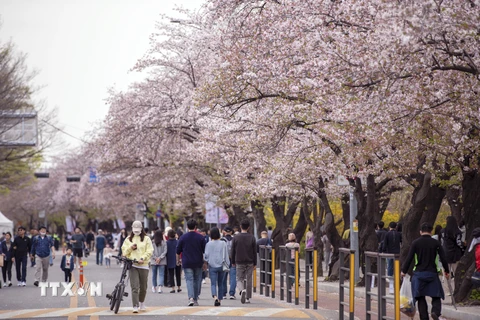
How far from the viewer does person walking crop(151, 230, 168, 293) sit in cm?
2430

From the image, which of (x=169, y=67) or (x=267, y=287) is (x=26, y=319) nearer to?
(x=267, y=287)

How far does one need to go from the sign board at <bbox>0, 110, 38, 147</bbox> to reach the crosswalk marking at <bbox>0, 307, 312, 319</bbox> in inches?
1208

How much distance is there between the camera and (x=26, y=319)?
15.9 meters

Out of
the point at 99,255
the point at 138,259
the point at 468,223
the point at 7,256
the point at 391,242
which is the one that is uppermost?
the point at 468,223

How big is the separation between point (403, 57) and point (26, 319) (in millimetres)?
7558

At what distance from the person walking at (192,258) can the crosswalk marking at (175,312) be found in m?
0.62

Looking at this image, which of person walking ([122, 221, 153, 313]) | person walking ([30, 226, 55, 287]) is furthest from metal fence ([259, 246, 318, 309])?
person walking ([30, 226, 55, 287])

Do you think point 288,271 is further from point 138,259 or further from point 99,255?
point 99,255

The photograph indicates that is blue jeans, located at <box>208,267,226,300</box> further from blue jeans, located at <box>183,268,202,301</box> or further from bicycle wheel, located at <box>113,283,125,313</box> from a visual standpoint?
bicycle wheel, located at <box>113,283,125,313</box>

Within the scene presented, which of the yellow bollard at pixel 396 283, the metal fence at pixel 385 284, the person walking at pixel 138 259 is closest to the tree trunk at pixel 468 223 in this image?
the metal fence at pixel 385 284

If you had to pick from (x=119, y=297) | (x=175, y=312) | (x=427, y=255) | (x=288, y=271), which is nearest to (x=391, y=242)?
(x=288, y=271)

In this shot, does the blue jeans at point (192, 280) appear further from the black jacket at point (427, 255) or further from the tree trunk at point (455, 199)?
the tree trunk at point (455, 199)

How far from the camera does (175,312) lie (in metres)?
17.2

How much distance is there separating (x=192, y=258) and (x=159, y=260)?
621 centimetres
